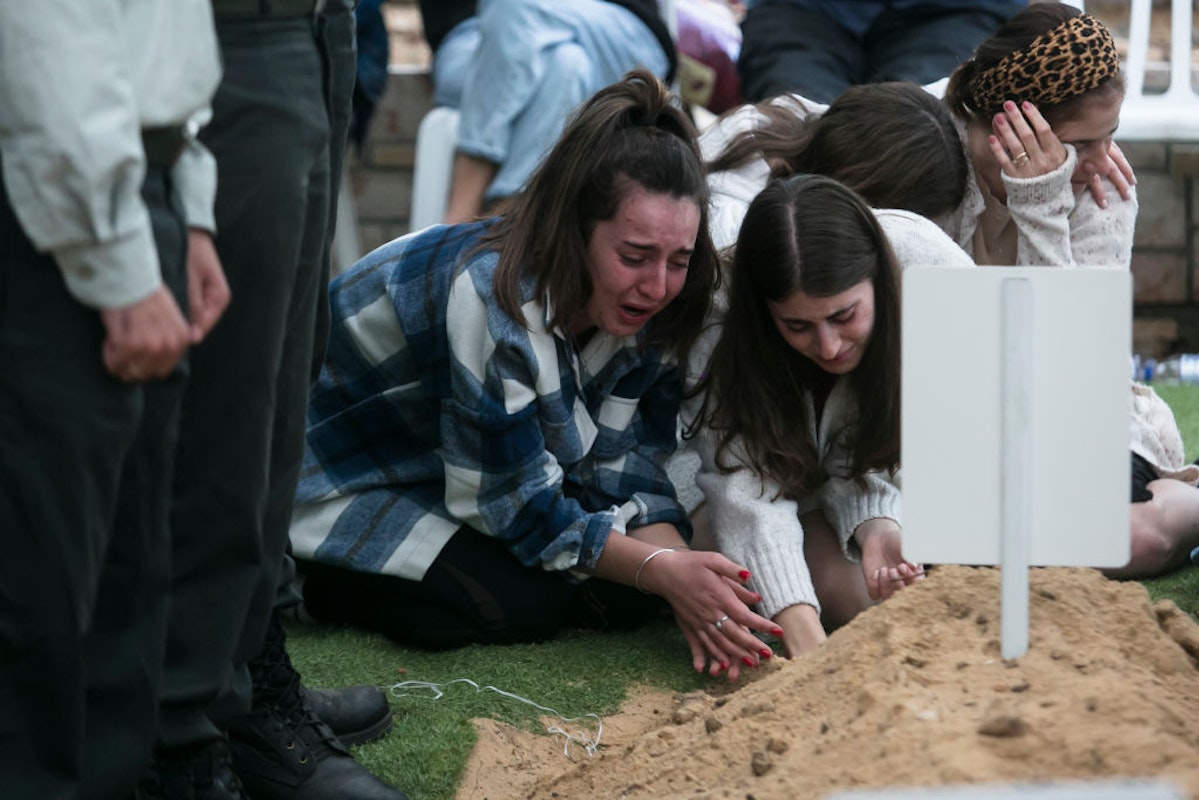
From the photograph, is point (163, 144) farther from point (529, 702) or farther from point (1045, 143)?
point (1045, 143)

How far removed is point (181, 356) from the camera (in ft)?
5.10

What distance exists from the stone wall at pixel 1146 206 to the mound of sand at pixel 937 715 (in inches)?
125

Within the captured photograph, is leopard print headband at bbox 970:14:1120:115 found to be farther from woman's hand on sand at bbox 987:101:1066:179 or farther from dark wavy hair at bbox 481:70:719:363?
dark wavy hair at bbox 481:70:719:363

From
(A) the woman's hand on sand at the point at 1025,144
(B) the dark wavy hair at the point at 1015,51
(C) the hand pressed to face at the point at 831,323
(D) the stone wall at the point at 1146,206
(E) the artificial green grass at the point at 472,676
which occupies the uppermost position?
(B) the dark wavy hair at the point at 1015,51

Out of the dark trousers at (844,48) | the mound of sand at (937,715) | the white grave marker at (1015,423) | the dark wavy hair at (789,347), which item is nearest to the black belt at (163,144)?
the white grave marker at (1015,423)

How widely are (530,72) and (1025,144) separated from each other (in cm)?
160

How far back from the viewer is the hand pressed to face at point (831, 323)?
2.63m

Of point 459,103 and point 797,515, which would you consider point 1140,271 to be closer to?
point 459,103

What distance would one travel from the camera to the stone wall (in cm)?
518

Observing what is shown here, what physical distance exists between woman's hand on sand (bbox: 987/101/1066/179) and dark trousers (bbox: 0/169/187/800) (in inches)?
80.0

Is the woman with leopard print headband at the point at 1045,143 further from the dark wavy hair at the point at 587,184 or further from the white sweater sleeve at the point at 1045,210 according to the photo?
the dark wavy hair at the point at 587,184

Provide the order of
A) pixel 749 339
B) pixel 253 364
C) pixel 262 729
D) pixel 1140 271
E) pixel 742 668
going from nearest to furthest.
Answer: pixel 253 364 → pixel 262 729 → pixel 742 668 → pixel 749 339 → pixel 1140 271

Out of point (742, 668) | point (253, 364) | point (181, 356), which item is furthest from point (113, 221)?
point (742, 668)

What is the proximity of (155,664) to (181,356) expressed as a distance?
1.10 feet
